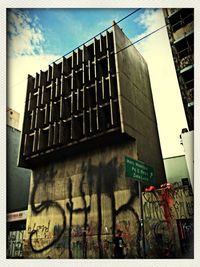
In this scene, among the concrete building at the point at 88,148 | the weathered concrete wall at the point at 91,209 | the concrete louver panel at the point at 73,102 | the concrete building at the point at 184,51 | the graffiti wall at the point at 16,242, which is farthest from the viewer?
the graffiti wall at the point at 16,242

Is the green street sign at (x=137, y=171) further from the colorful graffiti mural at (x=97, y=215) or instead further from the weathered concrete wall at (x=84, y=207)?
the weathered concrete wall at (x=84, y=207)

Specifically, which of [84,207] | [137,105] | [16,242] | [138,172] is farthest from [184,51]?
[16,242]

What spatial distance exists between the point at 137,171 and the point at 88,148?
848 centimetres

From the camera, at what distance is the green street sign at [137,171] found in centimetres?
1127

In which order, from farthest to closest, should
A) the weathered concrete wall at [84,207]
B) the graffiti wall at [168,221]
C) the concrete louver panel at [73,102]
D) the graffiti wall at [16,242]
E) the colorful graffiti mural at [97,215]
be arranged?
1. the graffiti wall at [16,242]
2. the concrete louver panel at [73,102]
3. the weathered concrete wall at [84,207]
4. the colorful graffiti mural at [97,215]
5. the graffiti wall at [168,221]

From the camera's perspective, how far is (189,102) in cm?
1673

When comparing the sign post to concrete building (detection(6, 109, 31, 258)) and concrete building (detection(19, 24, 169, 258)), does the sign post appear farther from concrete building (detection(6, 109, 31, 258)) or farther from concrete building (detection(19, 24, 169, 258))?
concrete building (detection(6, 109, 31, 258))

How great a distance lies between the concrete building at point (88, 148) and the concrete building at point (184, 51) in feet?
12.4

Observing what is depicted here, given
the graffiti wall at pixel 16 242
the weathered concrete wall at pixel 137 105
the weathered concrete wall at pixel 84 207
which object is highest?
the weathered concrete wall at pixel 137 105

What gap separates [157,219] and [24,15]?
1320 cm

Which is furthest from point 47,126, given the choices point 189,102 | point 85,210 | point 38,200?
point 189,102

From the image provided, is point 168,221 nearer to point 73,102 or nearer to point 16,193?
point 73,102

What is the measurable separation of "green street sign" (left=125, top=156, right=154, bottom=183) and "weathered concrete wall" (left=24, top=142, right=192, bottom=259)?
3355 mm

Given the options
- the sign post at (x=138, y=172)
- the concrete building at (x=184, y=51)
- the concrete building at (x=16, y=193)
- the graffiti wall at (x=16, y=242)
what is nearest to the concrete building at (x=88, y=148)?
the graffiti wall at (x=16, y=242)
